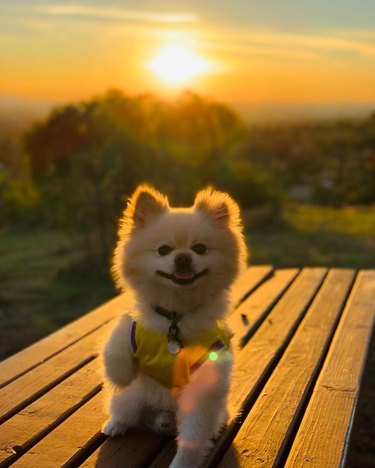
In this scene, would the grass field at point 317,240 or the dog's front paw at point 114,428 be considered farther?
the grass field at point 317,240

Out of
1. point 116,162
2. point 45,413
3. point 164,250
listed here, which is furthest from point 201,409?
point 116,162

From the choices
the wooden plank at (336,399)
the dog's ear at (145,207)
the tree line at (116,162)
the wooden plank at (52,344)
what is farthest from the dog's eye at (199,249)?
the tree line at (116,162)

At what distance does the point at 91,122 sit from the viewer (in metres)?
10.0

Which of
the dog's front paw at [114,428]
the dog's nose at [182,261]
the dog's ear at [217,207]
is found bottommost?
the dog's front paw at [114,428]

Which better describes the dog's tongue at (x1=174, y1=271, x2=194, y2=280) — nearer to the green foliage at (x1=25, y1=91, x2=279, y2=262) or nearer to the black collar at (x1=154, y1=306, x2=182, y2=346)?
the black collar at (x1=154, y1=306, x2=182, y2=346)

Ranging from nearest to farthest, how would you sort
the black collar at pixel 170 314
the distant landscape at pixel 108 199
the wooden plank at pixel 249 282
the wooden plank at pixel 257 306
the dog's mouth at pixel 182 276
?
1. the dog's mouth at pixel 182 276
2. the black collar at pixel 170 314
3. the wooden plank at pixel 257 306
4. the wooden plank at pixel 249 282
5. the distant landscape at pixel 108 199

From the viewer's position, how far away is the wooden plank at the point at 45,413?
2.28m

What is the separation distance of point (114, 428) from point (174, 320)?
48 centimetres

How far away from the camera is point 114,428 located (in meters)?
2.34

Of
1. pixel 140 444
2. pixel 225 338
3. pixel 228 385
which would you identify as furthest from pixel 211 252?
pixel 140 444

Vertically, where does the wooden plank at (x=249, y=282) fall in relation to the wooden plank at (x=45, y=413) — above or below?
below

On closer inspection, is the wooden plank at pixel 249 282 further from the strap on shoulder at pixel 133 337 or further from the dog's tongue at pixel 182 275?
the dog's tongue at pixel 182 275

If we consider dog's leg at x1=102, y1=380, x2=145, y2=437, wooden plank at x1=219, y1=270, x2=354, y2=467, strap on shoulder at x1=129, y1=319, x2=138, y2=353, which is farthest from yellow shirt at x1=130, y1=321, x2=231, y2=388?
wooden plank at x1=219, y1=270, x2=354, y2=467

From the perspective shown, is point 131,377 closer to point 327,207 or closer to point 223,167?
point 223,167
